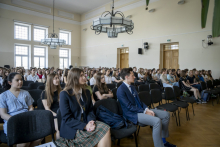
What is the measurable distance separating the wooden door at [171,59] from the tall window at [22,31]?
43.3 ft

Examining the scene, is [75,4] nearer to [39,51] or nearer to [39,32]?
[39,32]

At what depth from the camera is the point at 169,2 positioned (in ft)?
35.0

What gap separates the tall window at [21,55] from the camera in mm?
14516

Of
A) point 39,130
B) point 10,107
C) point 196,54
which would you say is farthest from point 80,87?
point 196,54

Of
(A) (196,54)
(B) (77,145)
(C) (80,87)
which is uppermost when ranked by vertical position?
(A) (196,54)

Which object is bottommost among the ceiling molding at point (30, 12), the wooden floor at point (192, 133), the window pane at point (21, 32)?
the wooden floor at point (192, 133)

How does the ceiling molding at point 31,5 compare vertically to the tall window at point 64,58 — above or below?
above

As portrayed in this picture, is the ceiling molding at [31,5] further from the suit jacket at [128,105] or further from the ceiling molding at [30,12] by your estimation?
the suit jacket at [128,105]

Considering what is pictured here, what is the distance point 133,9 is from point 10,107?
1287 centimetres

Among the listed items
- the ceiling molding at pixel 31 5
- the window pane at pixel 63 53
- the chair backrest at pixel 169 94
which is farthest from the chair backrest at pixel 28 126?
the window pane at pixel 63 53

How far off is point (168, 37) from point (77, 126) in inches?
418

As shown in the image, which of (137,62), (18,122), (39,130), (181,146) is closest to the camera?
(18,122)

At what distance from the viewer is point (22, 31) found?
14711 mm

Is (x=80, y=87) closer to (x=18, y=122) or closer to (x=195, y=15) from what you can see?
(x=18, y=122)
